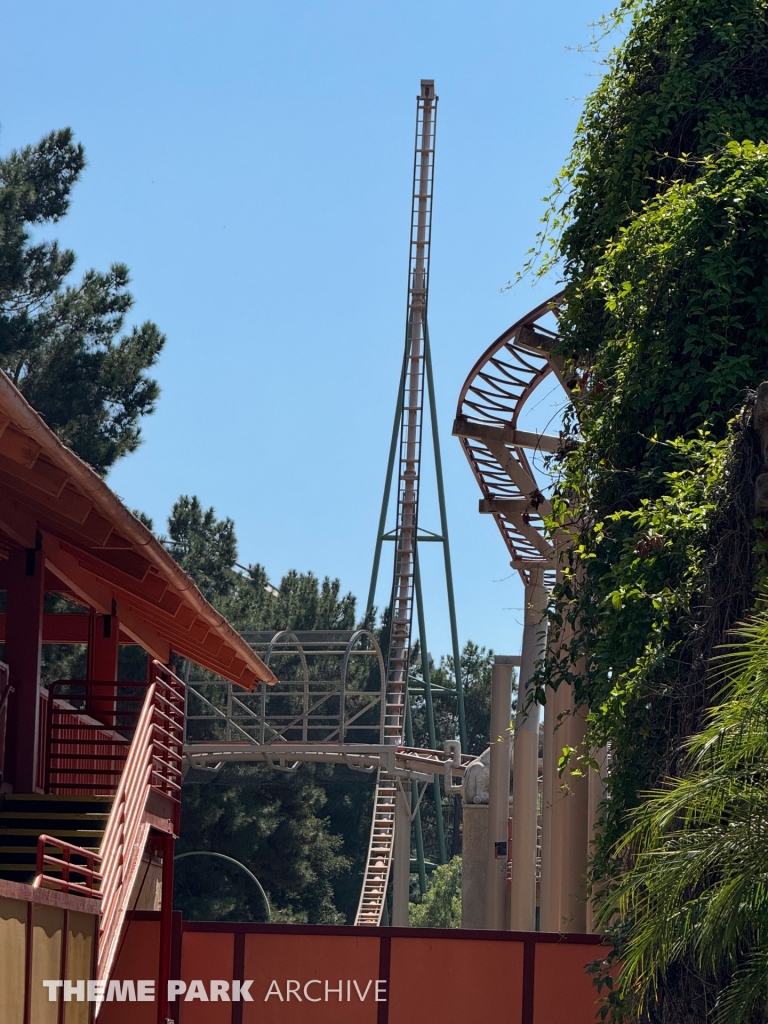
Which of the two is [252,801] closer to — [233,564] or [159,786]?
[233,564]

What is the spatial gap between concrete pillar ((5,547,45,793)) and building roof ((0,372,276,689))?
0.22 metres

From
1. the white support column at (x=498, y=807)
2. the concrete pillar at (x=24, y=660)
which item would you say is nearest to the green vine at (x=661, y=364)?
the concrete pillar at (x=24, y=660)

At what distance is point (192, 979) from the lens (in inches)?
482

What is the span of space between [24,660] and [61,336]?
1728cm

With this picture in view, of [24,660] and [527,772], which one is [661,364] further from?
[527,772]

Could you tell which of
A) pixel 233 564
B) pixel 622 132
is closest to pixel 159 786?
pixel 622 132

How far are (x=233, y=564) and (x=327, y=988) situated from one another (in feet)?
114

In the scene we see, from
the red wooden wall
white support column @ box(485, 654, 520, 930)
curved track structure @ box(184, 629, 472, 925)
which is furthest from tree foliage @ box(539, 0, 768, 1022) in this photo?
curved track structure @ box(184, 629, 472, 925)

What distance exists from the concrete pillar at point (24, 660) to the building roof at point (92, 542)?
221mm

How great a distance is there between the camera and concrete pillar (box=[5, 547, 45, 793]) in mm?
12469

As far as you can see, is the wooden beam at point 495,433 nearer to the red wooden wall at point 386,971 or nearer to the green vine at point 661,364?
the green vine at point 661,364

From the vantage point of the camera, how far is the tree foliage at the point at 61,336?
2825 centimetres

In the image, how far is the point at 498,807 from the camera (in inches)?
829

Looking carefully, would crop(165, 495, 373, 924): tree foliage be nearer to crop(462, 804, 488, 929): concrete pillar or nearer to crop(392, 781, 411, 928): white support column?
crop(392, 781, 411, 928): white support column
